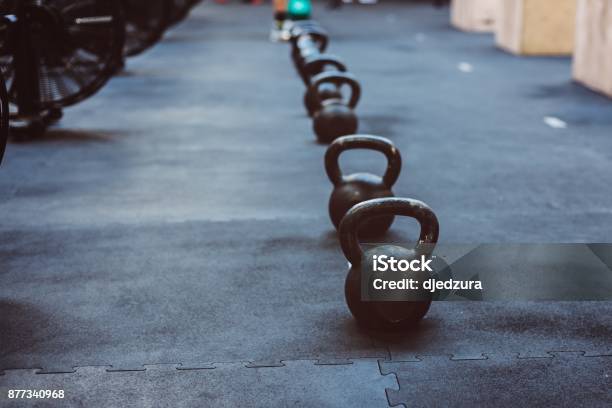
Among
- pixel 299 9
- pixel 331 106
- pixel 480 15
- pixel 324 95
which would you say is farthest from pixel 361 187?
pixel 480 15

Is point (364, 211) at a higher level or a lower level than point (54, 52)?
higher

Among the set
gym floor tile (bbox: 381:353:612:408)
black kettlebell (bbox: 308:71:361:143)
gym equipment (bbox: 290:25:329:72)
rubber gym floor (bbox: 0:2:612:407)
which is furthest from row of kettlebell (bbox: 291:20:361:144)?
gym floor tile (bbox: 381:353:612:408)

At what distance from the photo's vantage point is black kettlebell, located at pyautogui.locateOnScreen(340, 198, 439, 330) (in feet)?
14.1

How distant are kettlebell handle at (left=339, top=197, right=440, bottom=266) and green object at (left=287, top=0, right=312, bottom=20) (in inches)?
604

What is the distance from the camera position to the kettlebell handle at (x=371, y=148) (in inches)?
221

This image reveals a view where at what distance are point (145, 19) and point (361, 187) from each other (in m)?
9.22

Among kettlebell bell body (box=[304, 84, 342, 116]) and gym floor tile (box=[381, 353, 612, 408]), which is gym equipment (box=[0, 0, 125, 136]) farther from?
gym floor tile (box=[381, 353, 612, 408])

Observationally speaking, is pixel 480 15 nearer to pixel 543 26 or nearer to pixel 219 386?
pixel 543 26

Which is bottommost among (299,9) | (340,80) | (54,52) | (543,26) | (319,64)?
(543,26)

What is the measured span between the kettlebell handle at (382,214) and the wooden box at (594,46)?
8436 mm

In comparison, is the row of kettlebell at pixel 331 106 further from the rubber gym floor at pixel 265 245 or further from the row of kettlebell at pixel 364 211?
the rubber gym floor at pixel 265 245

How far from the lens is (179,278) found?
17.1ft

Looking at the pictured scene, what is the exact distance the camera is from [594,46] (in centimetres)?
1275

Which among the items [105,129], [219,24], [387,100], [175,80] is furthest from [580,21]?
[219,24]
